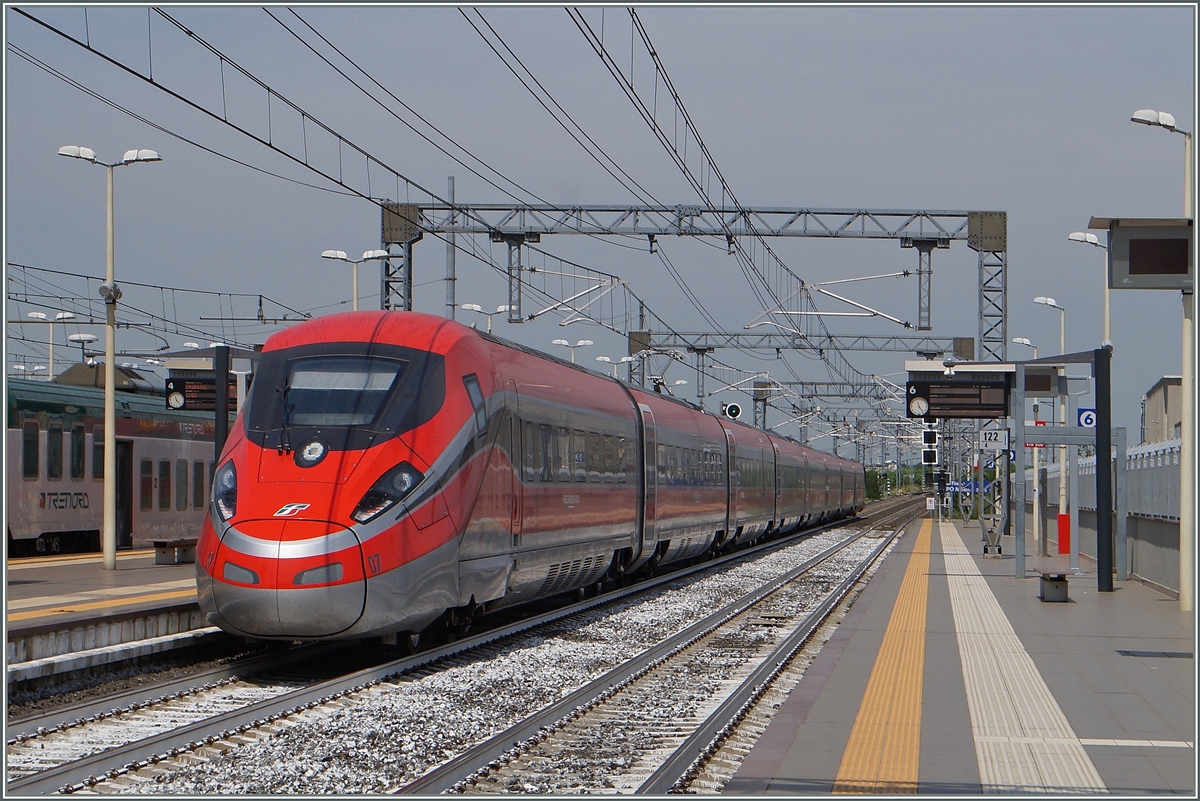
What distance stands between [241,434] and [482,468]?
2.39 meters

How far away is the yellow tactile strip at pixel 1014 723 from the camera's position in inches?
309

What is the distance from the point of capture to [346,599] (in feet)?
36.6

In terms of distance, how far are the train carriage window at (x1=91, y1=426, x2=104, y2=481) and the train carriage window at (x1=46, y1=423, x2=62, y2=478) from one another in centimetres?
110

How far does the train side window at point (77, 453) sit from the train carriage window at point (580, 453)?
546 inches

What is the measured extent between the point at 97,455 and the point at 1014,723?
74.9 feet

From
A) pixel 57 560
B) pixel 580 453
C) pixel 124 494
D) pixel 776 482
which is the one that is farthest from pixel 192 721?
pixel 776 482

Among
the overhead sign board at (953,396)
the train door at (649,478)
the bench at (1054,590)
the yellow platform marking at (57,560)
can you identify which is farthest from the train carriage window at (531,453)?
the overhead sign board at (953,396)

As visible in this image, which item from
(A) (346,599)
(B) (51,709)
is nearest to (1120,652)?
(A) (346,599)

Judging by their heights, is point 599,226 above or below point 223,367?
above

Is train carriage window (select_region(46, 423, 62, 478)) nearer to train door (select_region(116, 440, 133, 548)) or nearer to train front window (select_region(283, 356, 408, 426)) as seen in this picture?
train door (select_region(116, 440, 133, 548))

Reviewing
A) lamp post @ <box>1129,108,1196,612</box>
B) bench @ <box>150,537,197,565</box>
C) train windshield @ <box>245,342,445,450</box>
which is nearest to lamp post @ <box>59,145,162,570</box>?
bench @ <box>150,537,197,565</box>

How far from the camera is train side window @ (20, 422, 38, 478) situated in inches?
1006

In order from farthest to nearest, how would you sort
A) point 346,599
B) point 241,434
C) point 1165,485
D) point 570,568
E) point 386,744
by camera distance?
1. point 1165,485
2. point 570,568
3. point 241,434
4. point 346,599
5. point 386,744

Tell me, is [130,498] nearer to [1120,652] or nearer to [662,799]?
[1120,652]
